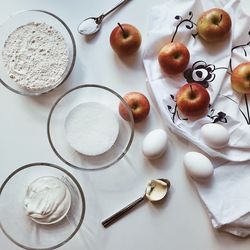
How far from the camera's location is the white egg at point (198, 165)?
44.4 inches

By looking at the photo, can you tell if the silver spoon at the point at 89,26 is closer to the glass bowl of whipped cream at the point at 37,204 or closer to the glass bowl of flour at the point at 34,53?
the glass bowl of flour at the point at 34,53

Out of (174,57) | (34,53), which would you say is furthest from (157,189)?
(34,53)

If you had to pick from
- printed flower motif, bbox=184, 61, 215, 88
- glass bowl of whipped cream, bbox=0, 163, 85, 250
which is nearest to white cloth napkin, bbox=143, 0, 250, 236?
printed flower motif, bbox=184, 61, 215, 88

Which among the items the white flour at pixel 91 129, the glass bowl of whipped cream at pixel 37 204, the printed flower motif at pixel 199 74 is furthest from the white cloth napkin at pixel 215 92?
the glass bowl of whipped cream at pixel 37 204

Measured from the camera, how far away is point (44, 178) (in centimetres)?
116

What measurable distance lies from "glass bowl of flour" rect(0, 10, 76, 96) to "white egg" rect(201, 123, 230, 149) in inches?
12.0

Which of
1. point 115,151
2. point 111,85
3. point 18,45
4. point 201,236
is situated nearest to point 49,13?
point 18,45

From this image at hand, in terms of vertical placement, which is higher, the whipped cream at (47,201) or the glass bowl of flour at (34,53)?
the glass bowl of flour at (34,53)

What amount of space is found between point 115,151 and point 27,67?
0.81 ft

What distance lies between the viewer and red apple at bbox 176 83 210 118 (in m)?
1.13

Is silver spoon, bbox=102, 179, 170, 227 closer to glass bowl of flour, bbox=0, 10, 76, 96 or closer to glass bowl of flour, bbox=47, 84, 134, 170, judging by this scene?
glass bowl of flour, bbox=47, 84, 134, 170

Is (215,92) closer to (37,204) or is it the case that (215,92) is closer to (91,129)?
(91,129)

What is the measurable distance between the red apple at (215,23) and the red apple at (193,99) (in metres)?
0.11

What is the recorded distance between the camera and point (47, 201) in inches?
44.6
